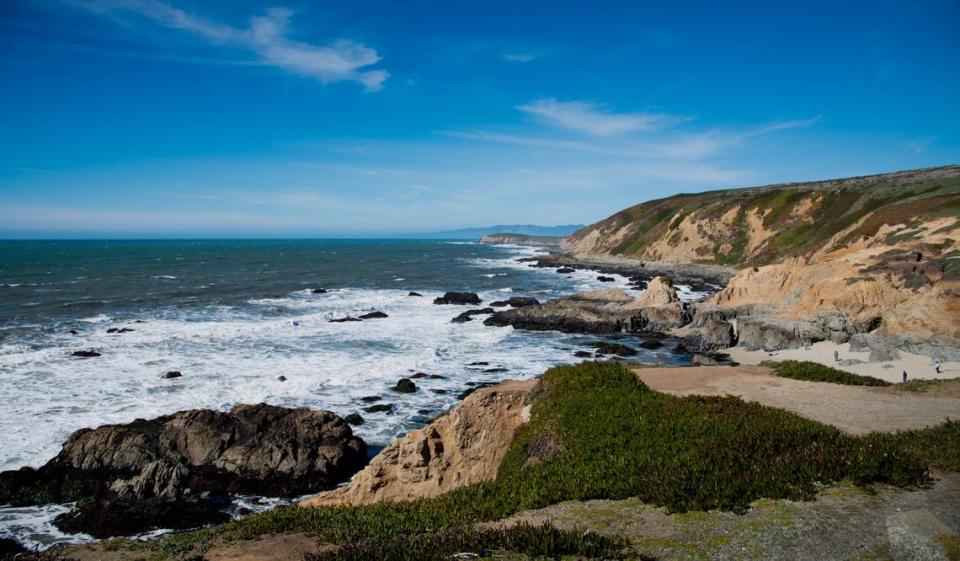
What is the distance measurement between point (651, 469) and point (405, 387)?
1715 centimetres

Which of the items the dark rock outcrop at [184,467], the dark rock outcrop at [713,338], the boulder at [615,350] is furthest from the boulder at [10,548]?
the dark rock outcrop at [713,338]

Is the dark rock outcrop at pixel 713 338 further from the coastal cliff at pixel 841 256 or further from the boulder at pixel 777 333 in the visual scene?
the coastal cliff at pixel 841 256

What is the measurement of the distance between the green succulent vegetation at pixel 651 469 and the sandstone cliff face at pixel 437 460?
150cm

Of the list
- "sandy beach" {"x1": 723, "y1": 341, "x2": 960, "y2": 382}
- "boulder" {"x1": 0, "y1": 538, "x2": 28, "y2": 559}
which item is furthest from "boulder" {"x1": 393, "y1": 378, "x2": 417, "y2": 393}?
"sandy beach" {"x1": 723, "y1": 341, "x2": 960, "y2": 382}

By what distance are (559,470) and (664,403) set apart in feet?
13.0

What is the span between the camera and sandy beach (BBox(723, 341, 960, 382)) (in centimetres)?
2314

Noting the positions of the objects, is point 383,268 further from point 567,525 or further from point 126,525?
point 567,525

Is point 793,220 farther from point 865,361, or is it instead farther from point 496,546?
point 496,546

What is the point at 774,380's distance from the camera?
1736 cm

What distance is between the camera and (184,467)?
51.8 ft

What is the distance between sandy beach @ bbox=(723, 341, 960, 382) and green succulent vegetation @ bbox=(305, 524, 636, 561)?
22.2 meters

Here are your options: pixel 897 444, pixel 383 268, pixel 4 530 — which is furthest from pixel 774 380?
pixel 383 268

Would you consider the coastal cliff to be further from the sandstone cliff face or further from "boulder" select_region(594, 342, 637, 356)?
the sandstone cliff face

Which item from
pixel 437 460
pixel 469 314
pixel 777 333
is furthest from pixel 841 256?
pixel 437 460
